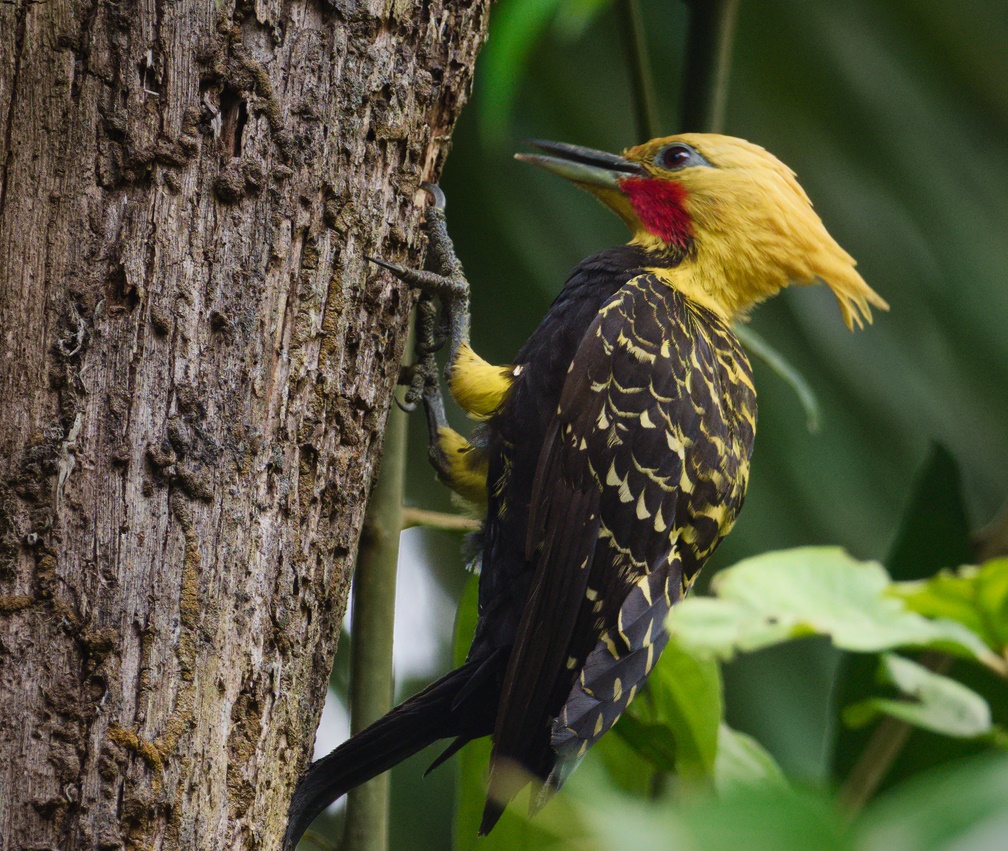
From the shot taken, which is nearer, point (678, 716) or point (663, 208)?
point (678, 716)

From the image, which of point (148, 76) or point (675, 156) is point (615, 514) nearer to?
point (675, 156)

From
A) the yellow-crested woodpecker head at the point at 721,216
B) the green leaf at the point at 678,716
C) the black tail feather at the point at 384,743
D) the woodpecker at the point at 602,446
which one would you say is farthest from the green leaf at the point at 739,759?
the yellow-crested woodpecker head at the point at 721,216

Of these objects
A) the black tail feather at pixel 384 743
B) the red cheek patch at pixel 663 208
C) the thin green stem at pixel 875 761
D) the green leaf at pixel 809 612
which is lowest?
the black tail feather at pixel 384 743

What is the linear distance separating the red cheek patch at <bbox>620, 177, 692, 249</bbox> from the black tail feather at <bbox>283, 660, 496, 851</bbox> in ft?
4.14

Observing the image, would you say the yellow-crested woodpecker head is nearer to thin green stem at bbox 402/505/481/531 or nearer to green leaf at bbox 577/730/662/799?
thin green stem at bbox 402/505/481/531

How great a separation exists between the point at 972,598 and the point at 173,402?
119 centimetres

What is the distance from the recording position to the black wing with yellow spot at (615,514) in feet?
6.84

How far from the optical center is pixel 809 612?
0.67 metres

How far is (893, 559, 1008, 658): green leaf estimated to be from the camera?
0.70 metres

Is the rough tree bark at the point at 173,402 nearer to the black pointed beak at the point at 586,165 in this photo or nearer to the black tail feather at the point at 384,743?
the black tail feather at the point at 384,743

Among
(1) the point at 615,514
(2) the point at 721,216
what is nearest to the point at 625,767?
(1) the point at 615,514

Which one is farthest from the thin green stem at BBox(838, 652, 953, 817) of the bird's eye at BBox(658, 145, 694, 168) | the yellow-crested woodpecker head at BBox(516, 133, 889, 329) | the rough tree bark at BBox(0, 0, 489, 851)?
the bird's eye at BBox(658, 145, 694, 168)

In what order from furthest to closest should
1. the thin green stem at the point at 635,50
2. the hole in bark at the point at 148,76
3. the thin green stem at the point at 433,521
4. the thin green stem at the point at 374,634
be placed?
the thin green stem at the point at 635,50 < the thin green stem at the point at 433,521 < the thin green stem at the point at 374,634 < the hole in bark at the point at 148,76

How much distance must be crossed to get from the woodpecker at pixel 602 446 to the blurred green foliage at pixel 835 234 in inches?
18.0
